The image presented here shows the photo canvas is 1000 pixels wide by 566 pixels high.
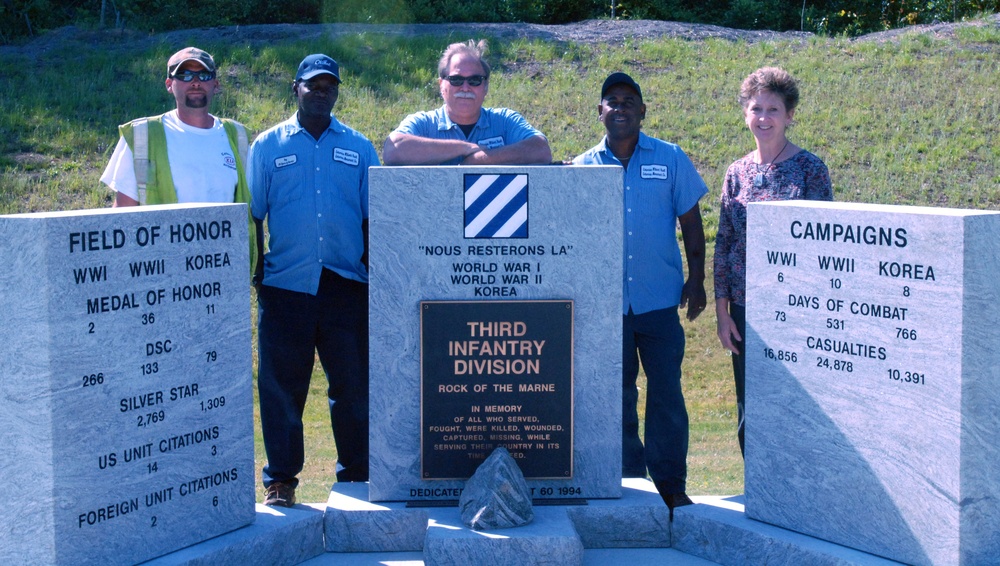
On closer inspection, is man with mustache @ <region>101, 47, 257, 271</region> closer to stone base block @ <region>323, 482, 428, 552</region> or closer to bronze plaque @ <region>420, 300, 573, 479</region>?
bronze plaque @ <region>420, 300, 573, 479</region>

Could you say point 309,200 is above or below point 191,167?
below

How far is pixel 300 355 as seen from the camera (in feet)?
17.7

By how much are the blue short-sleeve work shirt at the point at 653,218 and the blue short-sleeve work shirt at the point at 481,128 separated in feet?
1.50

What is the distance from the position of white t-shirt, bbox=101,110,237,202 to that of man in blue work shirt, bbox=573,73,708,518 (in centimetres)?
176

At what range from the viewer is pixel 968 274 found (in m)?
4.05

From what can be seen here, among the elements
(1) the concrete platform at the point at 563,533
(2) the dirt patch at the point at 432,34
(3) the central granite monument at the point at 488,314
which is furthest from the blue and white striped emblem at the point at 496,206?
(2) the dirt patch at the point at 432,34

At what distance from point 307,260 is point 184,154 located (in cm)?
75

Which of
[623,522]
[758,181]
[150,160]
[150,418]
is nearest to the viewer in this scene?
[150,418]

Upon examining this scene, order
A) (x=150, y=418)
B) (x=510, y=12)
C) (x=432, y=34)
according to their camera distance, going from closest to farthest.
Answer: (x=150, y=418) < (x=432, y=34) < (x=510, y=12)

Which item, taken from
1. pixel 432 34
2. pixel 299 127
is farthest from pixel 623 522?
pixel 432 34

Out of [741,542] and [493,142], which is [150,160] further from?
[741,542]

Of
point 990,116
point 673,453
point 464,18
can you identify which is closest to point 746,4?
point 464,18

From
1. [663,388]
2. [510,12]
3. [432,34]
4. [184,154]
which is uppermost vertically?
[510,12]

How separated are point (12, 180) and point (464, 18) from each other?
1333 cm
